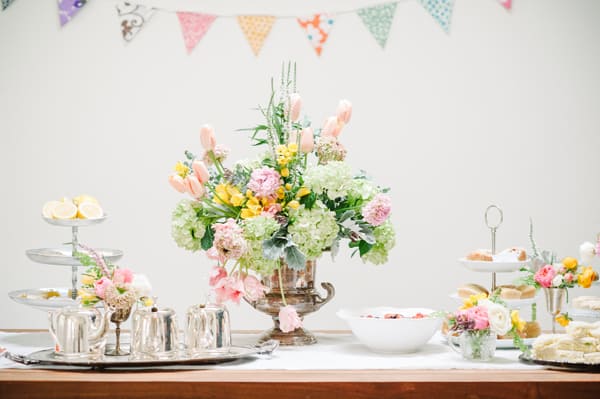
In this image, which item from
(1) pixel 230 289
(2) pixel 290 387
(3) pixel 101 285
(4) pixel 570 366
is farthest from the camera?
(1) pixel 230 289

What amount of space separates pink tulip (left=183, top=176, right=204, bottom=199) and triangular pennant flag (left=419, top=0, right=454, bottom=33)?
1.98 meters

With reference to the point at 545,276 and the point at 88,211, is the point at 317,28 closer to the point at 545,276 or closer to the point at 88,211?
the point at 88,211

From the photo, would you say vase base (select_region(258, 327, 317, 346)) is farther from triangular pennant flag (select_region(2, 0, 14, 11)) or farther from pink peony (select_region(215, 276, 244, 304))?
triangular pennant flag (select_region(2, 0, 14, 11))

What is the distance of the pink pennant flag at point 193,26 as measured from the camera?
139 inches

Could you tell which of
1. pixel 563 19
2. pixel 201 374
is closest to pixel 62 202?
pixel 201 374

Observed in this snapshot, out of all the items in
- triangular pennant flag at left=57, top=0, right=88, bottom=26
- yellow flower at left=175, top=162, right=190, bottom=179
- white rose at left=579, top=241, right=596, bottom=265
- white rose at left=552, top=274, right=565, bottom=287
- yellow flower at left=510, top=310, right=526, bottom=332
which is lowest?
A: yellow flower at left=510, top=310, right=526, bottom=332

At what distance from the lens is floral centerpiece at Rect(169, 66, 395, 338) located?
1.79 m

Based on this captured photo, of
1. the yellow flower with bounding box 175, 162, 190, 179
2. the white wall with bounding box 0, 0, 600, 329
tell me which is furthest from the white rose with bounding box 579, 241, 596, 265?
the white wall with bounding box 0, 0, 600, 329

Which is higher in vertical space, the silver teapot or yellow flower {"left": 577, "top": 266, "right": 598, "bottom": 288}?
yellow flower {"left": 577, "top": 266, "right": 598, "bottom": 288}

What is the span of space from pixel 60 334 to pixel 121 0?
2.24 metres

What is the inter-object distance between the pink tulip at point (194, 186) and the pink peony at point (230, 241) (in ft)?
0.40

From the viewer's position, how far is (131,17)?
11.5 feet

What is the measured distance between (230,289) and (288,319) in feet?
0.49

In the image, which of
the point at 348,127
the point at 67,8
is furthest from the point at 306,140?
the point at 67,8
